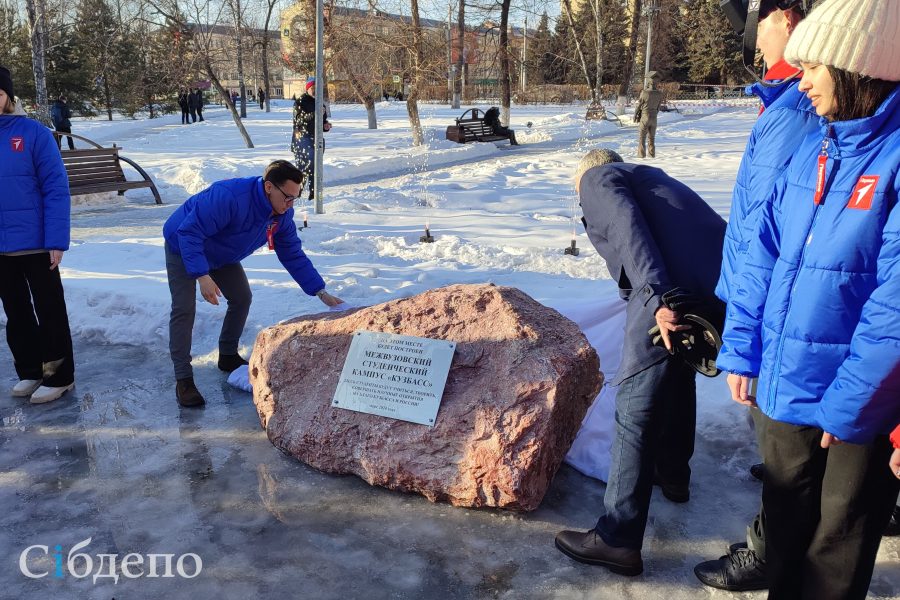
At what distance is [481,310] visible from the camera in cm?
354

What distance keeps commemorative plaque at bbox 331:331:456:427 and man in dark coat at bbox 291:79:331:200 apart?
768 cm

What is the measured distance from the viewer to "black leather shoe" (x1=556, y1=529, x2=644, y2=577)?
2.75m

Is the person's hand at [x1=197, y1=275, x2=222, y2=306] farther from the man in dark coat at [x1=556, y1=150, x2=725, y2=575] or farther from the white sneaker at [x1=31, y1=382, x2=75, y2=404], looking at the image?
the man in dark coat at [x1=556, y1=150, x2=725, y2=575]

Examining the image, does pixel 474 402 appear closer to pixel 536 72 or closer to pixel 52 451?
pixel 52 451

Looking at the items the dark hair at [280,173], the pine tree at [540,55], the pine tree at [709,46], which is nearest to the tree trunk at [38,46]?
the dark hair at [280,173]

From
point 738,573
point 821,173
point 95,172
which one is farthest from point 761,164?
point 95,172

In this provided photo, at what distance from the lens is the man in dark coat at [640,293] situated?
265cm

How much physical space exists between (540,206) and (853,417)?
8.77 meters

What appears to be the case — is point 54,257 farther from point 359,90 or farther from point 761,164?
point 359,90

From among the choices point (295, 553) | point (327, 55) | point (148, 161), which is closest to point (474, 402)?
point (295, 553)

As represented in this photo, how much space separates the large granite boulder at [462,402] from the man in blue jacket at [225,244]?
28.3 inches

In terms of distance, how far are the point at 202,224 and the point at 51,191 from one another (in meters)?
0.91

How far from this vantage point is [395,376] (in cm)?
352

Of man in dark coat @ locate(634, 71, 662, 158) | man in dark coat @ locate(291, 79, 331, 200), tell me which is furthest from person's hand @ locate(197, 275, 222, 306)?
man in dark coat @ locate(634, 71, 662, 158)
